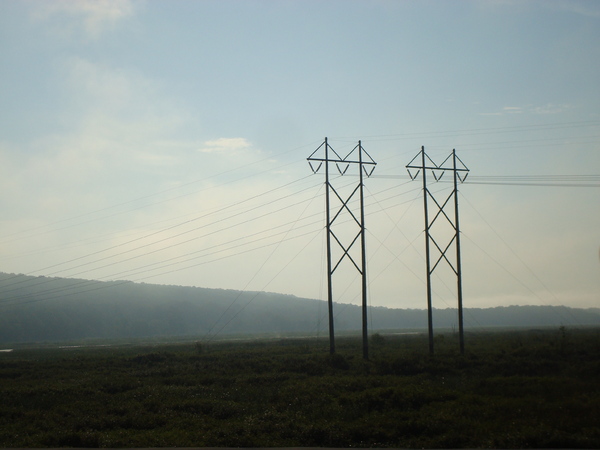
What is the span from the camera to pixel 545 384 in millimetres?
23031

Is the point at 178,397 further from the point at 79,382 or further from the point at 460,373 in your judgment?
the point at 460,373

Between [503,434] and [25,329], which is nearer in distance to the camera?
[503,434]

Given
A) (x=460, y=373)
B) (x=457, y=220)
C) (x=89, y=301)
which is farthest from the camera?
(x=89, y=301)

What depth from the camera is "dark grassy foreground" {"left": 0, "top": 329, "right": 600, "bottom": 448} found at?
15.8 meters

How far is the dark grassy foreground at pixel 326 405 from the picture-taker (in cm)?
1583

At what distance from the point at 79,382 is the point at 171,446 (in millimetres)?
20032

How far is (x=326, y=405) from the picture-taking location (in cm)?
2167

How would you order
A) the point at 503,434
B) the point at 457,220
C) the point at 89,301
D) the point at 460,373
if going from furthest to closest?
the point at 89,301 → the point at 457,220 → the point at 460,373 → the point at 503,434

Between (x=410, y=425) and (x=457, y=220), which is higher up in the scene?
(x=457, y=220)

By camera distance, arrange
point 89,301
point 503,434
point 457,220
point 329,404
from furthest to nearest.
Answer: point 89,301
point 457,220
point 329,404
point 503,434

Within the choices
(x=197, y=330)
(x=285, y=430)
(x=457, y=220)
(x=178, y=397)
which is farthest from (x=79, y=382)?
(x=197, y=330)

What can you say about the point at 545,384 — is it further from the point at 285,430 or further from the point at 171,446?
the point at 171,446

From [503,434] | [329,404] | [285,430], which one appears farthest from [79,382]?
[503,434]

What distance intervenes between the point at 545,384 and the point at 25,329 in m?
159
